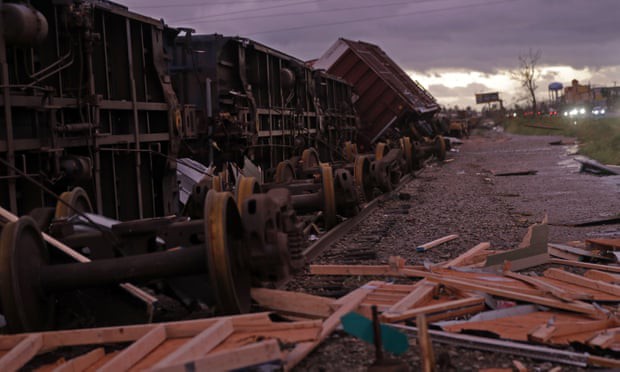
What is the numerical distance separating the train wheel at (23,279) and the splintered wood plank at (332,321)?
1.81 meters

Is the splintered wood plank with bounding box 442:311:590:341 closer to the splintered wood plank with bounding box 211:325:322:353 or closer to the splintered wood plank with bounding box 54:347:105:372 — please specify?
the splintered wood plank with bounding box 211:325:322:353

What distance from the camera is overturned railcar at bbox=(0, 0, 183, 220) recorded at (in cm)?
596

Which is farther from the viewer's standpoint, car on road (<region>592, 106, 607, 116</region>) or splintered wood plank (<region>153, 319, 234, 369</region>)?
car on road (<region>592, 106, 607, 116</region>)

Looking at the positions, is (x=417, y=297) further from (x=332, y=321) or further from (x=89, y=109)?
(x=89, y=109)

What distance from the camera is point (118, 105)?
25.4 feet

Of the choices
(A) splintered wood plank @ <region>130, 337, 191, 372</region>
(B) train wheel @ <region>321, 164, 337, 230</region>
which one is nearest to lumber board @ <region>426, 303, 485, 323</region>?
(A) splintered wood plank @ <region>130, 337, 191, 372</region>

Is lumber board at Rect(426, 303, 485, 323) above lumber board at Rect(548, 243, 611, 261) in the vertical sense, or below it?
above

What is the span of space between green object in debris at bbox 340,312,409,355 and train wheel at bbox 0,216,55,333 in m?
2.17

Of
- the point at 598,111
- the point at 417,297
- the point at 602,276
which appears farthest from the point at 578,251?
the point at 598,111

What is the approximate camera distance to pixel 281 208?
5.52 meters

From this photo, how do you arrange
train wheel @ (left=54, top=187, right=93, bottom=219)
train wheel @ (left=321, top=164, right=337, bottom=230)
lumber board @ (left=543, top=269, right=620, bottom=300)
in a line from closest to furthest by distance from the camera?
lumber board @ (left=543, top=269, right=620, bottom=300)
train wheel @ (left=54, top=187, right=93, bottom=219)
train wheel @ (left=321, top=164, right=337, bottom=230)

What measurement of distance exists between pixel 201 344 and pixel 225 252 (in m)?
0.67

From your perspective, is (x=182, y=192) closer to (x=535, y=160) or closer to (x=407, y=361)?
(x=407, y=361)

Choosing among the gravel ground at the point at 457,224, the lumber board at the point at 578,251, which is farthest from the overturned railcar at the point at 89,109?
the lumber board at the point at 578,251
